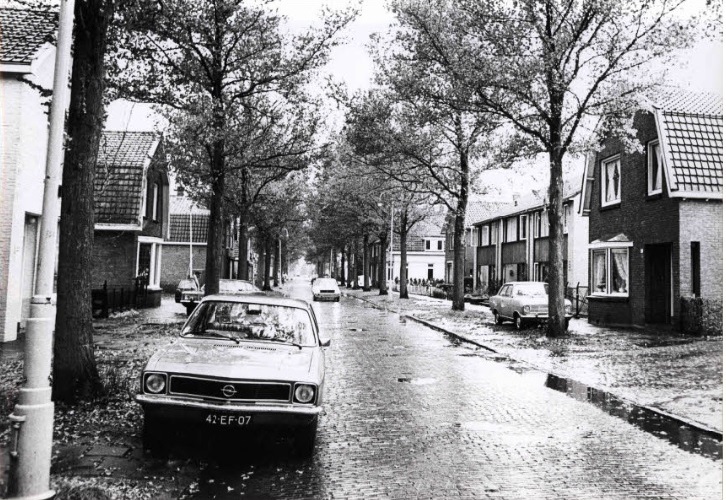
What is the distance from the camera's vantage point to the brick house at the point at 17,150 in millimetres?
13898

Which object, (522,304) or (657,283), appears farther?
(657,283)

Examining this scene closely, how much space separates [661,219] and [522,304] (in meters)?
4.96

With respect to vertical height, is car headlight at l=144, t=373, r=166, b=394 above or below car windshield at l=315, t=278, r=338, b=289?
below

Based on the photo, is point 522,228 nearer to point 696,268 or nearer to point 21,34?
point 696,268

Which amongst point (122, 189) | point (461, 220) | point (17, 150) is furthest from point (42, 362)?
point (461, 220)

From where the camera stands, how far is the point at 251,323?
285 inches

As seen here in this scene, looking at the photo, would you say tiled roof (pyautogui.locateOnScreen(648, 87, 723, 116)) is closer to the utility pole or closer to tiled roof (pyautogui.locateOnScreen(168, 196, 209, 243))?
the utility pole

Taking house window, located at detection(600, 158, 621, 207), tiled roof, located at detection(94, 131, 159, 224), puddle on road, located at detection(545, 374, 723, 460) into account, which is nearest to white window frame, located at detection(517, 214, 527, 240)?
house window, located at detection(600, 158, 621, 207)

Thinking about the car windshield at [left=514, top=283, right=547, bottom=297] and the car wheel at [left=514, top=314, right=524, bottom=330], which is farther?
the car windshield at [left=514, top=283, right=547, bottom=297]

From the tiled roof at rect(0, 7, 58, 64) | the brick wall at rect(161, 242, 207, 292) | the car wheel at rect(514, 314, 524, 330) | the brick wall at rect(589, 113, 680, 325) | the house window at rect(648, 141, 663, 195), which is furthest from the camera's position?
the brick wall at rect(161, 242, 207, 292)

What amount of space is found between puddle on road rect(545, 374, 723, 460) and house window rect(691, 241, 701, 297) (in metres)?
9.23

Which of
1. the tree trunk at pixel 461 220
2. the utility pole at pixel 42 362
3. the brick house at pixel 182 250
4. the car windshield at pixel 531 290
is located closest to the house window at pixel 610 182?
the car windshield at pixel 531 290

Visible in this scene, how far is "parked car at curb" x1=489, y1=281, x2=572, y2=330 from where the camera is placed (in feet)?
65.4

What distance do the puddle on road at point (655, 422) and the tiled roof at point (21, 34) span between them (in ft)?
41.1
